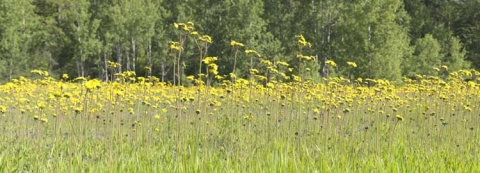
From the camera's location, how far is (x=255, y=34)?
22406mm

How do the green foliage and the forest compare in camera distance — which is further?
the green foliage

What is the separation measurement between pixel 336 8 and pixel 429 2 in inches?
464

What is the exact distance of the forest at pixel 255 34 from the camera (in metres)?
20.6

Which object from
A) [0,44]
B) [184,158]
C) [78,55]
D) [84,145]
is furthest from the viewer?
[78,55]

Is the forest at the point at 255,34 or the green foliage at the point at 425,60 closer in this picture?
the forest at the point at 255,34

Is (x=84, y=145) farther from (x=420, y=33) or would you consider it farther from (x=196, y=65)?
(x=420, y=33)

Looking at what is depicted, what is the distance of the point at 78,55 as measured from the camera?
26.6 meters

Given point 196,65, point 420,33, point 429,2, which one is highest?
point 429,2


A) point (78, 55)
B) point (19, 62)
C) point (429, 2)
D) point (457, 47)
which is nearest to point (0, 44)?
point (19, 62)

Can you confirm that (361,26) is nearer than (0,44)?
Yes

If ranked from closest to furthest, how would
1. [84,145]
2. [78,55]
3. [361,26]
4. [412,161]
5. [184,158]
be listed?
1. [184,158]
2. [412,161]
3. [84,145]
4. [361,26]
5. [78,55]

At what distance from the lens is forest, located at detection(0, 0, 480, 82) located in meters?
20.6

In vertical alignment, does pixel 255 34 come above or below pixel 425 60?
above

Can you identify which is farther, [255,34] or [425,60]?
[425,60]
